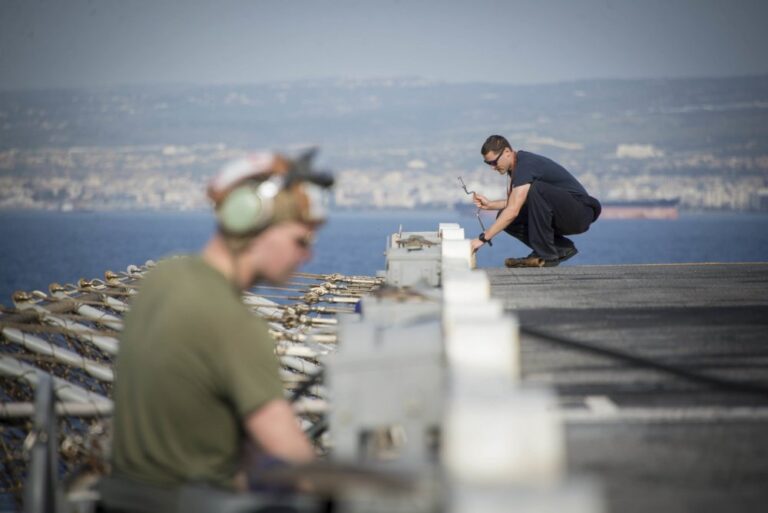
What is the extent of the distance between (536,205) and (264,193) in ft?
32.4

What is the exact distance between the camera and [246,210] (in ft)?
15.0

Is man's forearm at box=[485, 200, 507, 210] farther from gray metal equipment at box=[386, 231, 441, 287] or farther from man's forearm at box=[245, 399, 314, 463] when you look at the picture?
man's forearm at box=[245, 399, 314, 463]

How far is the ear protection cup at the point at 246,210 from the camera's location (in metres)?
4.58

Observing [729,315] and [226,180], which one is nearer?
[226,180]

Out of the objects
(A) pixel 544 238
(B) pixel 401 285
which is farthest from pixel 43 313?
(A) pixel 544 238

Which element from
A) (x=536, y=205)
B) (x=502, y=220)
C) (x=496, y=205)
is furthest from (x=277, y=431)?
(x=496, y=205)

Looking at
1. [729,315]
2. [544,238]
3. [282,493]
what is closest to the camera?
[282,493]

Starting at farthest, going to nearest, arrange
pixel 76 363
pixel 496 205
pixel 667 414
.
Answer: pixel 496 205
pixel 76 363
pixel 667 414

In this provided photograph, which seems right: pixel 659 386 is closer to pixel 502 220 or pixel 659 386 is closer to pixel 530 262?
pixel 502 220

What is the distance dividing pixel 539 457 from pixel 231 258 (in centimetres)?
151

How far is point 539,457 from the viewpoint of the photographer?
362cm

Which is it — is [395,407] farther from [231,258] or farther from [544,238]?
[544,238]

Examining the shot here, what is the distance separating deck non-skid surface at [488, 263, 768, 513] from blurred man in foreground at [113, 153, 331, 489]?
1.13 metres

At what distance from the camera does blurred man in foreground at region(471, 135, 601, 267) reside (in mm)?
14250
